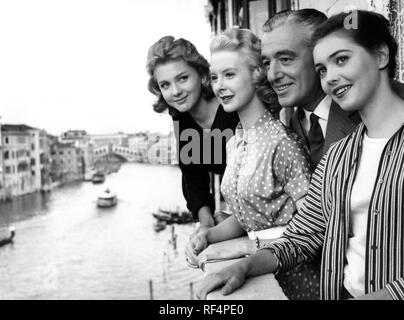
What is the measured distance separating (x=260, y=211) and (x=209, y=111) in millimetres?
391

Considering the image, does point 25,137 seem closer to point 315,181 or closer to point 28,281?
point 28,281

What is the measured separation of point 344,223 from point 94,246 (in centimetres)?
A: 2922

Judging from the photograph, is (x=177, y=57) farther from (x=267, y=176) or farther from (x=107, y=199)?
(x=107, y=199)

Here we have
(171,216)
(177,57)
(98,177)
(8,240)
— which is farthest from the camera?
(171,216)

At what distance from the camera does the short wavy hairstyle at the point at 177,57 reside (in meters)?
1.13

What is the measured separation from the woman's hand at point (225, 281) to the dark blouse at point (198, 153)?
48 centimetres

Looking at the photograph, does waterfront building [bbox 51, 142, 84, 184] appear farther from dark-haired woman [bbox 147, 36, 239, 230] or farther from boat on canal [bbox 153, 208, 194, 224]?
dark-haired woman [bbox 147, 36, 239, 230]

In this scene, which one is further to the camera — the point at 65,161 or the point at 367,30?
the point at 65,161

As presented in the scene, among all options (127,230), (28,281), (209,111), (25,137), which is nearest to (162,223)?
(127,230)

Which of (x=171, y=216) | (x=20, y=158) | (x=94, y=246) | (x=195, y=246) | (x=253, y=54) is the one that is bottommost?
(x=94, y=246)

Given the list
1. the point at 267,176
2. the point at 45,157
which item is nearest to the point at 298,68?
the point at 267,176

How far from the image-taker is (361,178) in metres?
0.65

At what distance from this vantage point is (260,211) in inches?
34.6

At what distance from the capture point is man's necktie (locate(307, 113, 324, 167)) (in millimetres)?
851
